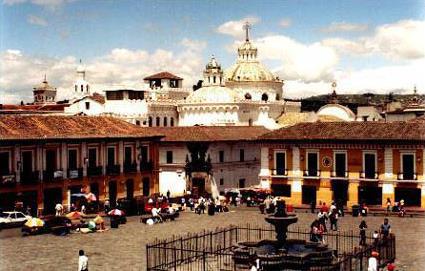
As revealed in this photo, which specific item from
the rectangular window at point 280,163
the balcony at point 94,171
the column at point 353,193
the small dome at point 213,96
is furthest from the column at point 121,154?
the small dome at point 213,96

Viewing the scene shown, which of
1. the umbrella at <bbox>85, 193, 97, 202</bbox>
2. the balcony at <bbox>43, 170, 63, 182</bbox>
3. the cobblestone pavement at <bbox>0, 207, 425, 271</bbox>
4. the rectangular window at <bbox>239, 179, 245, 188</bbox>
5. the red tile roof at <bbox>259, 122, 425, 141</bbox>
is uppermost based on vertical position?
the red tile roof at <bbox>259, 122, 425, 141</bbox>

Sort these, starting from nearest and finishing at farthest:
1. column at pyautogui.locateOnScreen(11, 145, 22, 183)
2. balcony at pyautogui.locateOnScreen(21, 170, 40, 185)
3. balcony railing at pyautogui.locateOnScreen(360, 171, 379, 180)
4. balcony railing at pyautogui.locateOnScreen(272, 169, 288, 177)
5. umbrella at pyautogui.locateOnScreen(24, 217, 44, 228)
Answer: umbrella at pyautogui.locateOnScreen(24, 217, 44, 228) → column at pyautogui.locateOnScreen(11, 145, 22, 183) → balcony at pyautogui.locateOnScreen(21, 170, 40, 185) → balcony railing at pyautogui.locateOnScreen(360, 171, 379, 180) → balcony railing at pyautogui.locateOnScreen(272, 169, 288, 177)

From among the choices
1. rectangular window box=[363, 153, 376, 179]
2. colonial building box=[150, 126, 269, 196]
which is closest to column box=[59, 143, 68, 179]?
colonial building box=[150, 126, 269, 196]

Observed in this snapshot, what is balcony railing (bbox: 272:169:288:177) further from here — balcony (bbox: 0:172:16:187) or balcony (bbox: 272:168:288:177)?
balcony (bbox: 0:172:16:187)

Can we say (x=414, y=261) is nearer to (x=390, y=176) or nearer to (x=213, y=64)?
(x=390, y=176)

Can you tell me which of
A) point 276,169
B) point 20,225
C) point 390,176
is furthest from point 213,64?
point 20,225

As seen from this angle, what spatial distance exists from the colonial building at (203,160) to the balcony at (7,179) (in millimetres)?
16605

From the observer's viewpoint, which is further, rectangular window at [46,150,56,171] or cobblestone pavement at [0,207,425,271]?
rectangular window at [46,150,56,171]

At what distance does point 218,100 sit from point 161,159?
19.0 metres

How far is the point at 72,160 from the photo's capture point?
44.6 m

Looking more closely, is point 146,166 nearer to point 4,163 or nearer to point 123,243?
point 4,163

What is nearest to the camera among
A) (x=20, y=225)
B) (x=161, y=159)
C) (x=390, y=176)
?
(x=20, y=225)

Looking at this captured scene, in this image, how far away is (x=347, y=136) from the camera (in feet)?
153

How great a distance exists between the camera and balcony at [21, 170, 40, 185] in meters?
40.8
